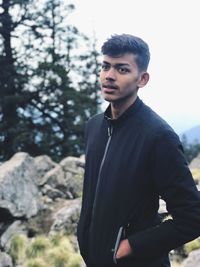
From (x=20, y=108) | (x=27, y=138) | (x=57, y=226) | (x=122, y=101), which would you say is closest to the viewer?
(x=122, y=101)

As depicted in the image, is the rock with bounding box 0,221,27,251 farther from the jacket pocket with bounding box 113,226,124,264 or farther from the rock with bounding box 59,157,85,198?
the jacket pocket with bounding box 113,226,124,264

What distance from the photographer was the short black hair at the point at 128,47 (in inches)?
94.7

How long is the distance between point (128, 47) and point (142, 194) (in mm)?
702

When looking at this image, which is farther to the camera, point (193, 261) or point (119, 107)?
point (193, 261)

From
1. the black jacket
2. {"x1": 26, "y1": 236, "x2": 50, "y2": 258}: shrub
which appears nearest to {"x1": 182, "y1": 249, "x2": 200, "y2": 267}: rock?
{"x1": 26, "y1": 236, "x2": 50, "y2": 258}: shrub

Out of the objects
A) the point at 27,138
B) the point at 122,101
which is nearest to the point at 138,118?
the point at 122,101

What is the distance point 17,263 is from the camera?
780 centimetres

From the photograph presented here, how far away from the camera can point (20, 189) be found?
9.99 meters

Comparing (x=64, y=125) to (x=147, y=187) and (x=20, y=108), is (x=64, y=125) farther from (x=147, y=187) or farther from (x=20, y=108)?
(x=147, y=187)

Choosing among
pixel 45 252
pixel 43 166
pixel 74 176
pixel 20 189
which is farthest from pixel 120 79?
pixel 43 166

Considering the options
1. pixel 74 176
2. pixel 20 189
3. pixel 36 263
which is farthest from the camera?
pixel 74 176

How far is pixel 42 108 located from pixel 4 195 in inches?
414

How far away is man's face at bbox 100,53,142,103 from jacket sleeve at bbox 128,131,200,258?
316mm

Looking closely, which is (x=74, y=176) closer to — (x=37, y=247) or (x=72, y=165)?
(x=72, y=165)
